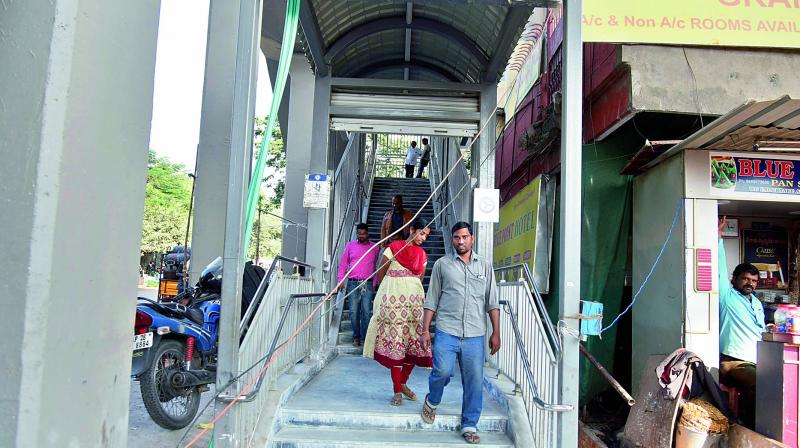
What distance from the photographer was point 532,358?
488cm

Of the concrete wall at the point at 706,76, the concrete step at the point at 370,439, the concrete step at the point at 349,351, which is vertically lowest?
the concrete step at the point at 370,439

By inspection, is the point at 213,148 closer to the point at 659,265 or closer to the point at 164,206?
the point at 659,265

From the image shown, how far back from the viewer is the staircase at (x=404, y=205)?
902 cm

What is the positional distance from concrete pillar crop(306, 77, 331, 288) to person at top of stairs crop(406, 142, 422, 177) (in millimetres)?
8125

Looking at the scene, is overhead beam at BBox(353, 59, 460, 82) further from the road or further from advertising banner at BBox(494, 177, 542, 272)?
the road

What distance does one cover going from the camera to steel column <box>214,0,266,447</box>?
154 inches

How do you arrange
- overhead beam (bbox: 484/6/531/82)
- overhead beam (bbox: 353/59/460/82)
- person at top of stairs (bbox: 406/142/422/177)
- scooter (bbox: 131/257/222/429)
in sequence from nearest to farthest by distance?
scooter (bbox: 131/257/222/429) < overhead beam (bbox: 484/6/531/82) < overhead beam (bbox: 353/59/460/82) < person at top of stairs (bbox: 406/142/422/177)

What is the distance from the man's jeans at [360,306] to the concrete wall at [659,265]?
10.5 ft

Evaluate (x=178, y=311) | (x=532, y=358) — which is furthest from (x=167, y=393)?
(x=532, y=358)

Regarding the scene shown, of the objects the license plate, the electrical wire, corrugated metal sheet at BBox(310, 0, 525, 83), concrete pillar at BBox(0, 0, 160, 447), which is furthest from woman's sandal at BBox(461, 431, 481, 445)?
corrugated metal sheet at BBox(310, 0, 525, 83)

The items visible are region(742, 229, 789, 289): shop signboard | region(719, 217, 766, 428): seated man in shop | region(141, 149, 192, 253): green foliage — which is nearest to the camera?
region(719, 217, 766, 428): seated man in shop

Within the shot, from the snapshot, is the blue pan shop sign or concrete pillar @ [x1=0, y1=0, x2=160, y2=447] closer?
concrete pillar @ [x1=0, y1=0, x2=160, y2=447]

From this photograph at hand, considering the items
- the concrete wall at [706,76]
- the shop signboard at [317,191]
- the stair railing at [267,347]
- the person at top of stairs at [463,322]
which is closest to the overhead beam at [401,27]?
the shop signboard at [317,191]

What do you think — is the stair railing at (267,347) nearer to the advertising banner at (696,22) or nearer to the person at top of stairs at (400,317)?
the person at top of stairs at (400,317)
